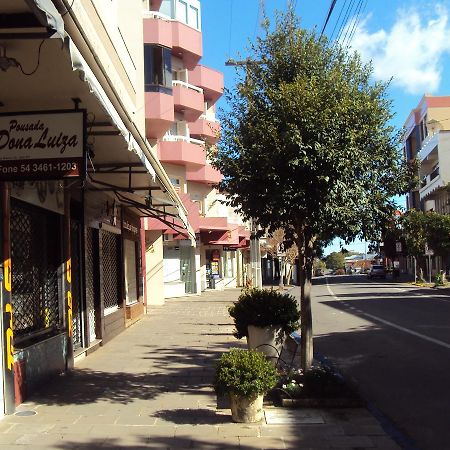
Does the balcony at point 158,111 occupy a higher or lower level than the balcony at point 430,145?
lower

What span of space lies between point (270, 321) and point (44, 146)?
480 cm

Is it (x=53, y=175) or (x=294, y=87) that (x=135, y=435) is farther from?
(x=294, y=87)

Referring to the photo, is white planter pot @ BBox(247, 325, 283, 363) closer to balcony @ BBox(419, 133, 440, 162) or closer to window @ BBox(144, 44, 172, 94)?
window @ BBox(144, 44, 172, 94)

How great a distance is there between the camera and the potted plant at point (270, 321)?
9117mm

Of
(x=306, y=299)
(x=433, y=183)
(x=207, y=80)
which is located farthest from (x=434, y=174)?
(x=306, y=299)

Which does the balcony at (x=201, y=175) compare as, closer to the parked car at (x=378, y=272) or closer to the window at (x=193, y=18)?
the window at (x=193, y=18)

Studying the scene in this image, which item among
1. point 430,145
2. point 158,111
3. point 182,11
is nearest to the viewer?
point 158,111

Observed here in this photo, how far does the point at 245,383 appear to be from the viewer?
5980 millimetres

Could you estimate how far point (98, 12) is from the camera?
10000mm

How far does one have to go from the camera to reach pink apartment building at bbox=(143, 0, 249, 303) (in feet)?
82.7

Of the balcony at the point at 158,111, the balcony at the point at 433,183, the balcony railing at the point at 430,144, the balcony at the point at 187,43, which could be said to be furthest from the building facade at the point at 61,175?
the balcony railing at the point at 430,144

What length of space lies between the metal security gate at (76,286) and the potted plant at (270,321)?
3.34 metres

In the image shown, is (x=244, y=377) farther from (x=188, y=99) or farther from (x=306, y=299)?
(x=188, y=99)

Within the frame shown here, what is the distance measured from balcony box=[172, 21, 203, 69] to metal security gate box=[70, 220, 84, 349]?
21343mm
